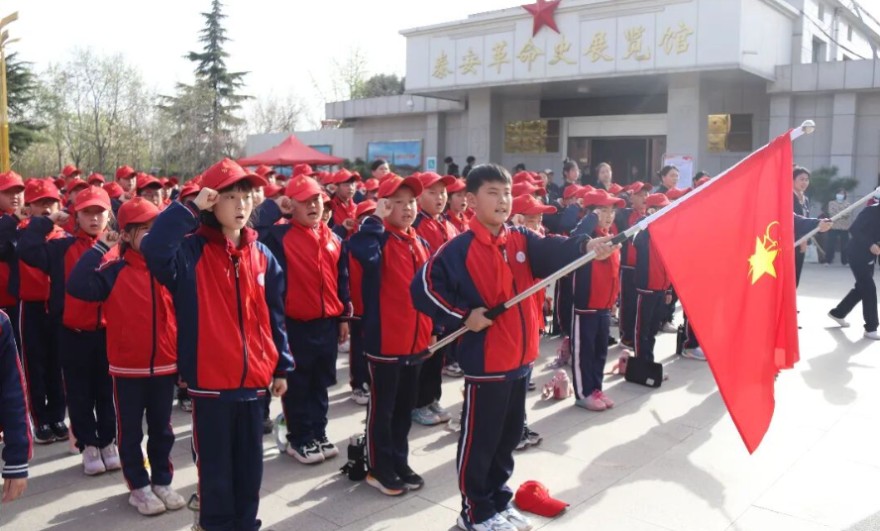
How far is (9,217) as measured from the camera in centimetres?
524

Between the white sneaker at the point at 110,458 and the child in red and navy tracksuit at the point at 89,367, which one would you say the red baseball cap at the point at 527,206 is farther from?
the white sneaker at the point at 110,458

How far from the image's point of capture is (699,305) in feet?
11.1

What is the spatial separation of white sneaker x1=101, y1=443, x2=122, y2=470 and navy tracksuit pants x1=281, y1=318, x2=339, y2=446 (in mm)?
1013

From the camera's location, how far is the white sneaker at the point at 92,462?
14.6ft

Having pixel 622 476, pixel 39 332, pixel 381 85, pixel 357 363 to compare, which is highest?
pixel 381 85

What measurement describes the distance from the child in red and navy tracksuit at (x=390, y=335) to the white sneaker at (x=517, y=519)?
0.68m

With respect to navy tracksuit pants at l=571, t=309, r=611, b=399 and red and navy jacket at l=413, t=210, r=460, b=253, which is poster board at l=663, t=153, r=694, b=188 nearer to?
navy tracksuit pants at l=571, t=309, r=611, b=399

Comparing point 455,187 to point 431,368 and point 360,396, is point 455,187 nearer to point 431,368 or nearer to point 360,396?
point 431,368

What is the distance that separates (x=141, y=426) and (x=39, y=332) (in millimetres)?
1793

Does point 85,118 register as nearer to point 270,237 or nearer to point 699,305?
point 270,237

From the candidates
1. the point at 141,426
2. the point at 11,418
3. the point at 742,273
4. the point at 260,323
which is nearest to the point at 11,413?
the point at 11,418

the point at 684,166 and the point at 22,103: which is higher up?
the point at 22,103

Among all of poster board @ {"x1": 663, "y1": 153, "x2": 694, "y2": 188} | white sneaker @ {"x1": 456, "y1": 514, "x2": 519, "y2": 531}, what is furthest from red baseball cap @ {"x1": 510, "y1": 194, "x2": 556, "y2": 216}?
poster board @ {"x1": 663, "y1": 153, "x2": 694, "y2": 188}

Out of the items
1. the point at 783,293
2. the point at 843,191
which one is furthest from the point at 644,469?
the point at 843,191
